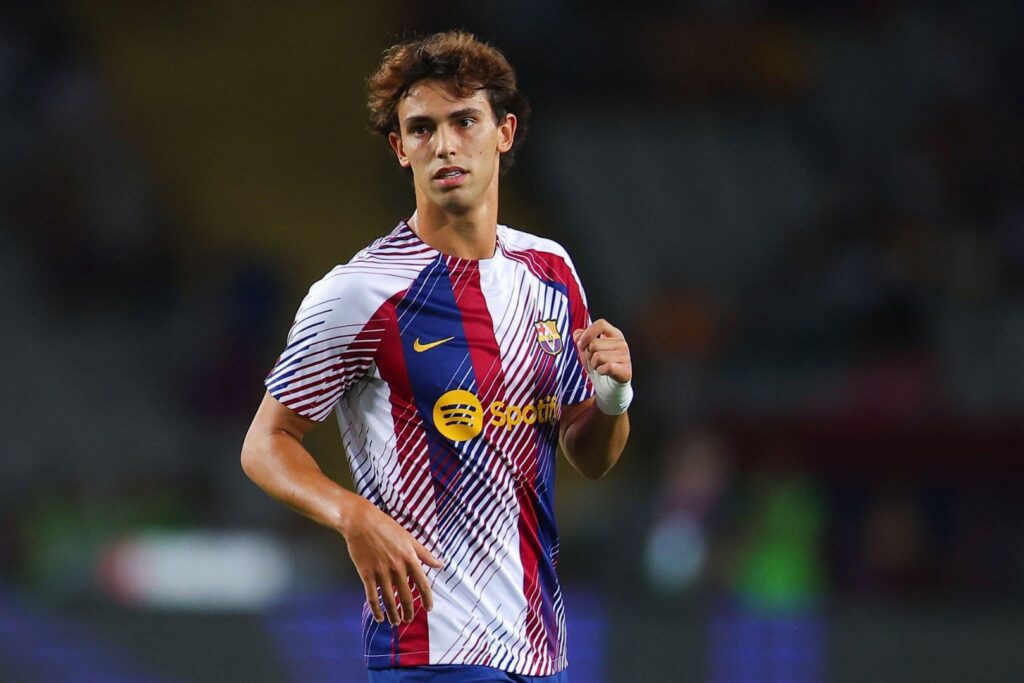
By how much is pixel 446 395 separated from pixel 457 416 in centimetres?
5

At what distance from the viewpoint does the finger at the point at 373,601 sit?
3.11 m

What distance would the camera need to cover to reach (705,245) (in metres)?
12.1

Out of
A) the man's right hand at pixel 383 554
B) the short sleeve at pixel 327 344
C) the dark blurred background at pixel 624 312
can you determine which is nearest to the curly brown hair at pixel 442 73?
the short sleeve at pixel 327 344

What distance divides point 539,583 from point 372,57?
39.7 feet

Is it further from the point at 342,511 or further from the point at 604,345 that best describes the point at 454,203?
the point at 342,511

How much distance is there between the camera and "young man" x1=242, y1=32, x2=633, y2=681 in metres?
3.37

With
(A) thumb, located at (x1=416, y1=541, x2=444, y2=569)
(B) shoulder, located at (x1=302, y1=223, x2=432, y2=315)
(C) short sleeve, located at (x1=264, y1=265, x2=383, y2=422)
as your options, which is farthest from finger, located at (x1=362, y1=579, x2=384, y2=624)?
(B) shoulder, located at (x1=302, y1=223, x2=432, y2=315)

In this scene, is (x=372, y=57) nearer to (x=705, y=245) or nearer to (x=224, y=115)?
(x=224, y=115)

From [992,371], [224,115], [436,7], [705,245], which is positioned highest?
[436,7]

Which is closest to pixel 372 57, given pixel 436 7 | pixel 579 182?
pixel 436 7

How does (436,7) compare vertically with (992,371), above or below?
above

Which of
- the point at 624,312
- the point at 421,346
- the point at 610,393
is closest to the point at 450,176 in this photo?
the point at 421,346

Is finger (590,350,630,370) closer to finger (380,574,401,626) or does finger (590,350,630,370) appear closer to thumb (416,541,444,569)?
thumb (416,541,444,569)

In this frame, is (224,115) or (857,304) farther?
(224,115)
